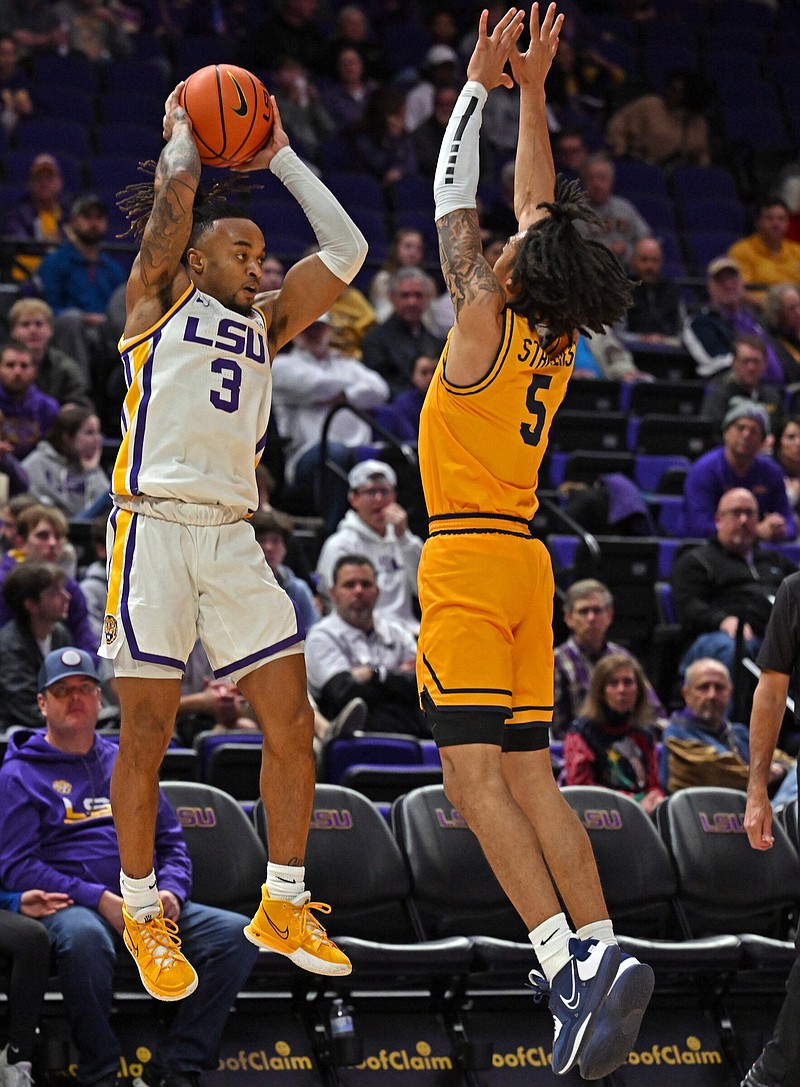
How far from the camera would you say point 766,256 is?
565 inches

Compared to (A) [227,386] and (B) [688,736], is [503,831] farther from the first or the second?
(B) [688,736]

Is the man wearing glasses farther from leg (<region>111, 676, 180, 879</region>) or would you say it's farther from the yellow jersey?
leg (<region>111, 676, 180, 879</region>)

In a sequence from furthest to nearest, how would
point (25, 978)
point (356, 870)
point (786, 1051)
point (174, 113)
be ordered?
point (356, 870) < point (25, 978) < point (786, 1051) < point (174, 113)

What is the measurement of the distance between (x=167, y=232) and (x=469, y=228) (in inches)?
33.9

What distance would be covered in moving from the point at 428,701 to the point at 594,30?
1331 centimetres

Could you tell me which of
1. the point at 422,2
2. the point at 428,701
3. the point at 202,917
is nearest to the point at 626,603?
the point at 202,917

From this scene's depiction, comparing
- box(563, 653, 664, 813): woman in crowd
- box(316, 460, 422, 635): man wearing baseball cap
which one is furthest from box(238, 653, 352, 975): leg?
box(316, 460, 422, 635): man wearing baseball cap

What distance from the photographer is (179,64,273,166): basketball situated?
491 cm

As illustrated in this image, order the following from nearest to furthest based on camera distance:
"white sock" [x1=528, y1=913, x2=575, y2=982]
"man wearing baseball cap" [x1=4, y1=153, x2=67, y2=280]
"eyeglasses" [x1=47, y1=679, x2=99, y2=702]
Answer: "white sock" [x1=528, y1=913, x2=575, y2=982], "eyeglasses" [x1=47, y1=679, x2=99, y2=702], "man wearing baseball cap" [x1=4, y1=153, x2=67, y2=280]

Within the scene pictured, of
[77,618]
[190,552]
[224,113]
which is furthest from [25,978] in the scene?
[224,113]

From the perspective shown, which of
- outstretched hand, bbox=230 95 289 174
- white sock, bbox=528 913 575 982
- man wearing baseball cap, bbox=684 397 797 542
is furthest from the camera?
man wearing baseball cap, bbox=684 397 797 542

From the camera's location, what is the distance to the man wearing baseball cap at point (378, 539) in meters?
9.35

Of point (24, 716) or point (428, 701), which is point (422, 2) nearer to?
point (24, 716)

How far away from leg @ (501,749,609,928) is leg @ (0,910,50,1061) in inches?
74.2
